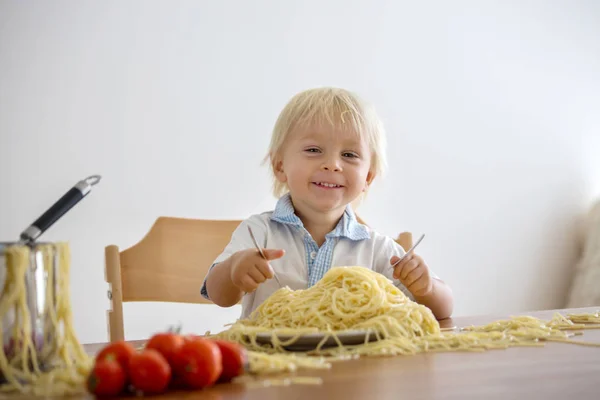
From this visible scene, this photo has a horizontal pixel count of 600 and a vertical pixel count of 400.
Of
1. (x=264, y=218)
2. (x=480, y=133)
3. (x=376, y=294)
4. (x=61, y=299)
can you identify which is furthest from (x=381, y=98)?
(x=61, y=299)

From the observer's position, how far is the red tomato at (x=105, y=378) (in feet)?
1.94

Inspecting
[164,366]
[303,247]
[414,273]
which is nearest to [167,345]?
[164,366]

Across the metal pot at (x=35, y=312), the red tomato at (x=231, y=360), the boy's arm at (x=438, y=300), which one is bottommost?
the boy's arm at (x=438, y=300)

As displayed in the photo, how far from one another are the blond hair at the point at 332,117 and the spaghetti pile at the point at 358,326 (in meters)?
0.58

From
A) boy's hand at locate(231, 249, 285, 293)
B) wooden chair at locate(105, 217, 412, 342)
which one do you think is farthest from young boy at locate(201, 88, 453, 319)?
boy's hand at locate(231, 249, 285, 293)

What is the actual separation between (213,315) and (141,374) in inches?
74.0

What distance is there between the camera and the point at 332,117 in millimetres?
1533

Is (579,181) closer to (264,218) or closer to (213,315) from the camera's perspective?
(213,315)

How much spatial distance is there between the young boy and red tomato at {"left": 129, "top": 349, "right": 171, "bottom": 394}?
80 cm

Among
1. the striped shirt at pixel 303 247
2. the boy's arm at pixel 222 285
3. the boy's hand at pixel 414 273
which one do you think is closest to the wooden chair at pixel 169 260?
the striped shirt at pixel 303 247

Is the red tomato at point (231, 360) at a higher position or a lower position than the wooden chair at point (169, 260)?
lower

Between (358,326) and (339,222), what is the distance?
28.2 inches

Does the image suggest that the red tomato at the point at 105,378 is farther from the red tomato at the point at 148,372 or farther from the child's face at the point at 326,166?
the child's face at the point at 326,166

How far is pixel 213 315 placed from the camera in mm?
2449
